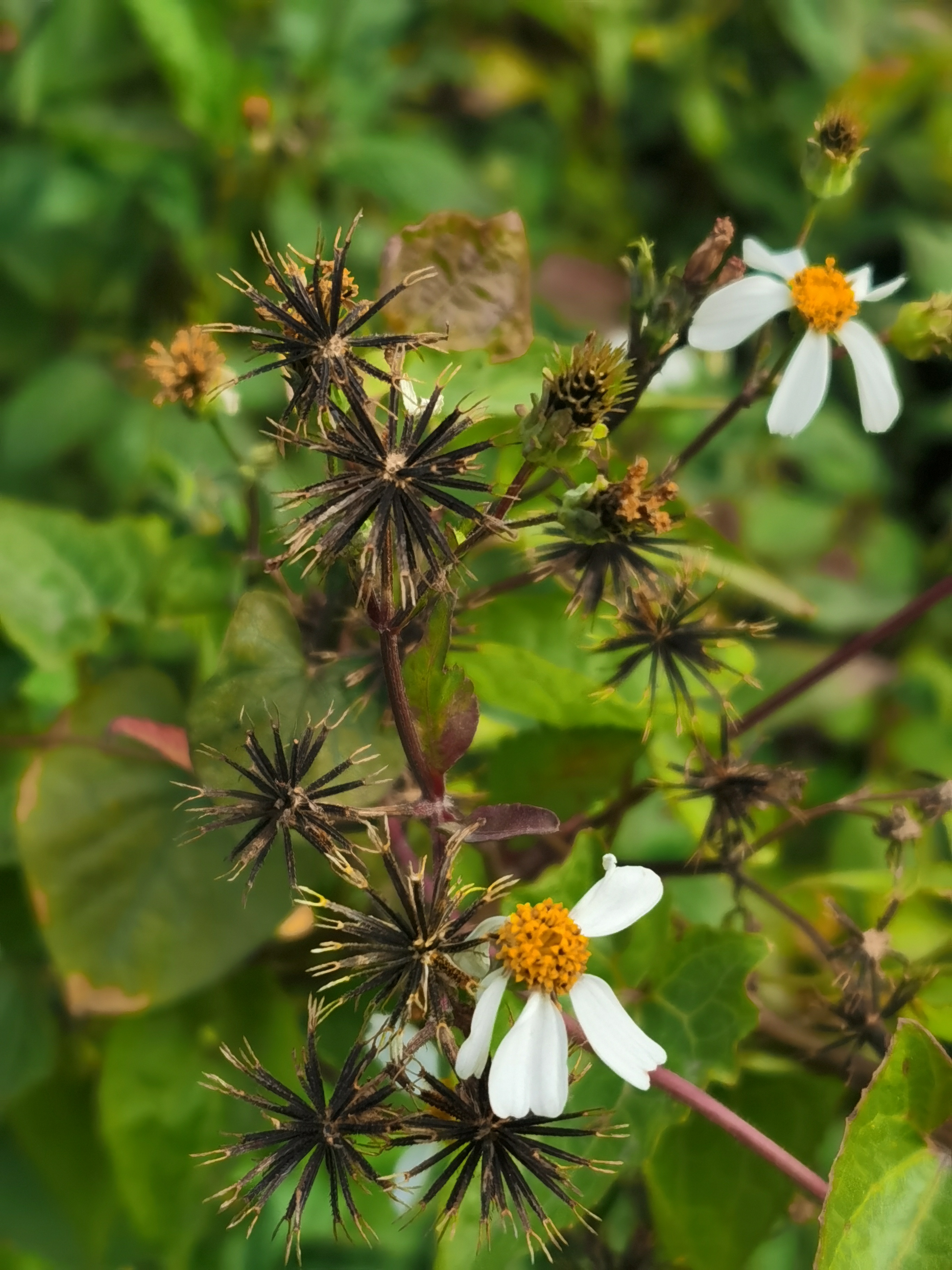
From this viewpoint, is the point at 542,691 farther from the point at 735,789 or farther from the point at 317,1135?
the point at 317,1135

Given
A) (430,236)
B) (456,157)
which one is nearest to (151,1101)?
(430,236)

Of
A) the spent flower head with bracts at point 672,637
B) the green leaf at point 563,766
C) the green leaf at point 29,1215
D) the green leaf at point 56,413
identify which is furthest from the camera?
the green leaf at point 56,413

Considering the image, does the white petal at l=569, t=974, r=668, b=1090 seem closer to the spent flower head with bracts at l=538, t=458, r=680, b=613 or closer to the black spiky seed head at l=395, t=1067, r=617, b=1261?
the black spiky seed head at l=395, t=1067, r=617, b=1261

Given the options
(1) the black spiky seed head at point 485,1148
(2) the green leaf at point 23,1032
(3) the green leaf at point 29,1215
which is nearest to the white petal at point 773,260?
(1) the black spiky seed head at point 485,1148

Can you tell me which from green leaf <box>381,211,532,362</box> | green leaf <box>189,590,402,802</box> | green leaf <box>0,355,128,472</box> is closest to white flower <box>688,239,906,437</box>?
green leaf <box>381,211,532,362</box>

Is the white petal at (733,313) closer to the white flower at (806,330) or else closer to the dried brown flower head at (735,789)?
the white flower at (806,330)

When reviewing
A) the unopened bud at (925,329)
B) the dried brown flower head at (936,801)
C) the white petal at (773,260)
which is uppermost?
the white petal at (773,260)
